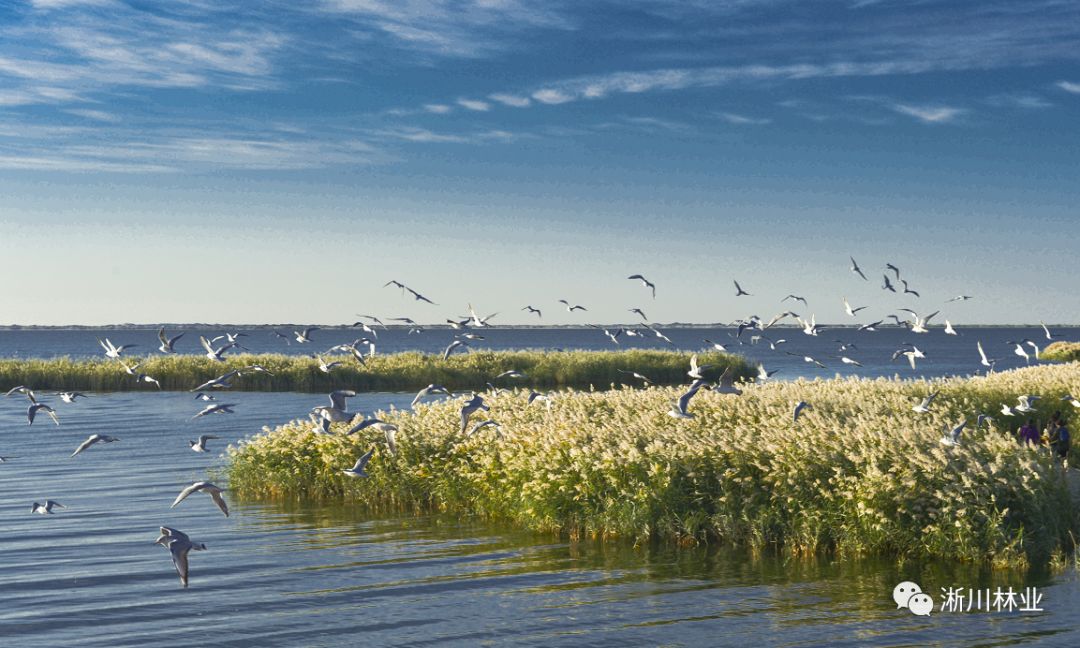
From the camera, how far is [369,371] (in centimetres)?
7606

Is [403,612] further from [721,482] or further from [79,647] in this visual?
[721,482]

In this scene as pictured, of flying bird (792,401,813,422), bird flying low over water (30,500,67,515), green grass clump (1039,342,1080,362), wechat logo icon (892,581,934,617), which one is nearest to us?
wechat logo icon (892,581,934,617)

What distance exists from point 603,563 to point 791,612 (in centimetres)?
436

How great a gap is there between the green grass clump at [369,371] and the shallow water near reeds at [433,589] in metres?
48.6

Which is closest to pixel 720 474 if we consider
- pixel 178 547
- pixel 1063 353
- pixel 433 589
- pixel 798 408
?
pixel 798 408

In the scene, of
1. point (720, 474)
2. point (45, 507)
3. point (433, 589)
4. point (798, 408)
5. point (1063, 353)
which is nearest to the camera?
point (433, 589)

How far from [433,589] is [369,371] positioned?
60.0 metres

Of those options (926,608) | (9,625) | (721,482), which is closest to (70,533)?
(9,625)

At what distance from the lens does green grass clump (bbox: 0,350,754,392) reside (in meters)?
72.4

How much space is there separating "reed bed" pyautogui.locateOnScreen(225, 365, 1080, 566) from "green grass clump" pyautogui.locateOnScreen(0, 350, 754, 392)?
1761 inches

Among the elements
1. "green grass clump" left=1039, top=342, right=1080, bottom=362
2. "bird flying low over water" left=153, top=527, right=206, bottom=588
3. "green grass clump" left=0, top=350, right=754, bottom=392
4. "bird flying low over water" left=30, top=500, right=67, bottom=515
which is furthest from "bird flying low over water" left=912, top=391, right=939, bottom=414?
"green grass clump" left=1039, top=342, right=1080, bottom=362

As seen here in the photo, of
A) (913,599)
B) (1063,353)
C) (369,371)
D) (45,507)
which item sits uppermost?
(1063,353)

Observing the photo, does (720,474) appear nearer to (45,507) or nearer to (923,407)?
(923,407)

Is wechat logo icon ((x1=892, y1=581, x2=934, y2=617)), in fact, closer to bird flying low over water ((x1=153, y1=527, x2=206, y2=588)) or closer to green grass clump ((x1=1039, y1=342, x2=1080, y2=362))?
bird flying low over water ((x1=153, y1=527, x2=206, y2=588))
